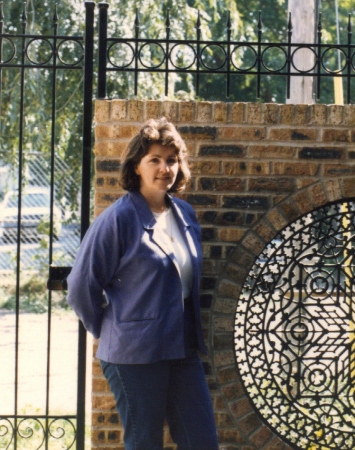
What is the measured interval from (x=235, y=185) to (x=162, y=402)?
1249mm

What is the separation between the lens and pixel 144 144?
130 inches

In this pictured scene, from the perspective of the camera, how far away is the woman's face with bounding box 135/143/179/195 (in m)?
3.31

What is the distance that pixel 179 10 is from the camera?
333 inches

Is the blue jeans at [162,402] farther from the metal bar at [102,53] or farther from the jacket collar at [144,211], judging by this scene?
the metal bar at [102,53]

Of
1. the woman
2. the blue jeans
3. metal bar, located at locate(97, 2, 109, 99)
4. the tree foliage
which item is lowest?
the blue jeans

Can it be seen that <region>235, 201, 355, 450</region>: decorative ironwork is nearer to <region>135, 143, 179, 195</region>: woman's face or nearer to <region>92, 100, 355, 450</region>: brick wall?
<region>92, 100, 355, 450</region>: brick wall

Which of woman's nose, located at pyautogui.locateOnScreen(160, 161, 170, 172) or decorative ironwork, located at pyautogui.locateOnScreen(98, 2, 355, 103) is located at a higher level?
decorative ironwork, located at pyautogui.locateOnScreen(98, 2, 355, 103)

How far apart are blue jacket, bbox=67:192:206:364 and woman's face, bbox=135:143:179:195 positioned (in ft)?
0.34

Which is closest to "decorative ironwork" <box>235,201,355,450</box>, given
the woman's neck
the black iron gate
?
the woman's neck

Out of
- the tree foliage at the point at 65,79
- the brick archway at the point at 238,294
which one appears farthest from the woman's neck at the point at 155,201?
the tree foliage at the point at 65,79

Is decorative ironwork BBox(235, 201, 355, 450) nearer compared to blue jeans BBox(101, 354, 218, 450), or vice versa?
blue jeans BBox(101, 354, 218, 450)

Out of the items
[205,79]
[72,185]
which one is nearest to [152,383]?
[72,185]

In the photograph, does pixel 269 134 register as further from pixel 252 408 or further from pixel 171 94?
pixel 171 94

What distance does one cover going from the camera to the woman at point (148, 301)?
317 centimetres
